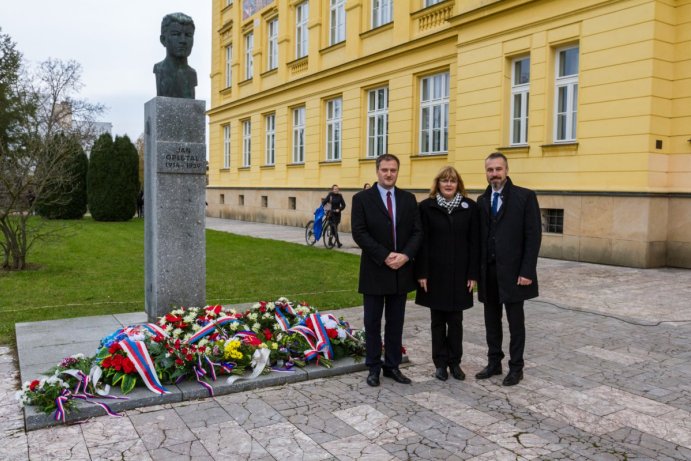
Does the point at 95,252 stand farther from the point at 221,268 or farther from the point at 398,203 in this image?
the point at 398,203

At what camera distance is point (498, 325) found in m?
5.51

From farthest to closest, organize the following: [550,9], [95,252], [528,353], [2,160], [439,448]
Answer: [95,252], [550,9], [2,160], [528,353], [439,448]

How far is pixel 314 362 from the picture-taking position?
5703mm

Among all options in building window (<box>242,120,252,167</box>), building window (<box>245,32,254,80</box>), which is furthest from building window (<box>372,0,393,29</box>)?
building window (<box>242,120,252,167</box>)

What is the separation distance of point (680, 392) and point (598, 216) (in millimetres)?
8810

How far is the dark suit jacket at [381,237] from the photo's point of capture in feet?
17.0

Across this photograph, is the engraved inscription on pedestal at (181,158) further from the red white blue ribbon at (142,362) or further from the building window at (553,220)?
the building window at (553,220)

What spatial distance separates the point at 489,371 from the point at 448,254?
1.08 meters

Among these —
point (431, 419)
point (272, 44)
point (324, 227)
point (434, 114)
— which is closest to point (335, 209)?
point (324, 227)

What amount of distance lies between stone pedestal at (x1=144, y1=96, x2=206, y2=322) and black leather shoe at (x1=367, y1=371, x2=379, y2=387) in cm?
256

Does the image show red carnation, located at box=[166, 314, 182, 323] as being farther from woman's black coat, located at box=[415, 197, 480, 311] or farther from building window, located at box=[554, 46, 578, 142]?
building window, located at box=[554, 46, 578, 142]

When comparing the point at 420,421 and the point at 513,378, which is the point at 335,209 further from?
the point at 420,421

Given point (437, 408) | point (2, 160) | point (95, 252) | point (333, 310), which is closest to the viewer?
point (437, 408)

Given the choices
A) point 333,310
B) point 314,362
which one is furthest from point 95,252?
point 314,362
